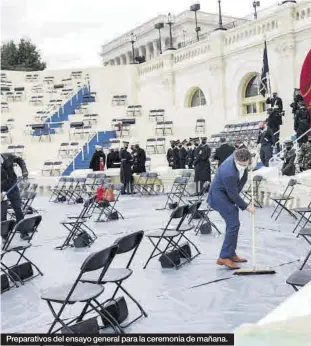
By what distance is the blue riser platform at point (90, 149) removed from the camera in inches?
847

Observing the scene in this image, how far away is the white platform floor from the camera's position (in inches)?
187

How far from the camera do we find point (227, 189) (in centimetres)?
614

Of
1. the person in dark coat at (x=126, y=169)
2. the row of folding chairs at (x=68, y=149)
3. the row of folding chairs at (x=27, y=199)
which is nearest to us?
the row of folding chairs at (x=27, y=199)

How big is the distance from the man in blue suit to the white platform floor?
269 millimetres

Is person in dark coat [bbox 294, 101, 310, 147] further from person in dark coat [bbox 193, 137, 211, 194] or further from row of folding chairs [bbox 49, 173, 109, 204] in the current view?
row of folding chairs [bbox 49, 173, 109, 204]

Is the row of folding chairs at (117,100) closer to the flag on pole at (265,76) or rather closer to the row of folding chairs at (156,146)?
the row of folding chairs at (156,146)

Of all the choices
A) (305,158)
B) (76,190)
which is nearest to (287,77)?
(305,158)

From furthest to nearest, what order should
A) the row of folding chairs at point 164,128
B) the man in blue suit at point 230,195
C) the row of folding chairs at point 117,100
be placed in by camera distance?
the row of folding chairs at point 117,100, the row of folding chairs at point 164,128, the man in blue suit at point 230,195

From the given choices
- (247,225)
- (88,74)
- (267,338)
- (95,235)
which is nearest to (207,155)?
(247,225)

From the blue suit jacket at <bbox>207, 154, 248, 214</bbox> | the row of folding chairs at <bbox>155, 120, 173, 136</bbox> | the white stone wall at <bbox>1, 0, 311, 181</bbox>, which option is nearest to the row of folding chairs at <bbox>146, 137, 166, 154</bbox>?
the white stone wall at <bbox>1, 0, 311, 181</bbox>

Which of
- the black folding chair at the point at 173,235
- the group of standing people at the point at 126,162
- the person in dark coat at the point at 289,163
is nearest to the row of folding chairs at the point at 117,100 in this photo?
the group of standing people at the point at 126,162

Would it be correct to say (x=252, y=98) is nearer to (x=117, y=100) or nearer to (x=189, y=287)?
(x=117, y=100)

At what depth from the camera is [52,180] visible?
18.8 m

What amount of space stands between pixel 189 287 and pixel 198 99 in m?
22.3
